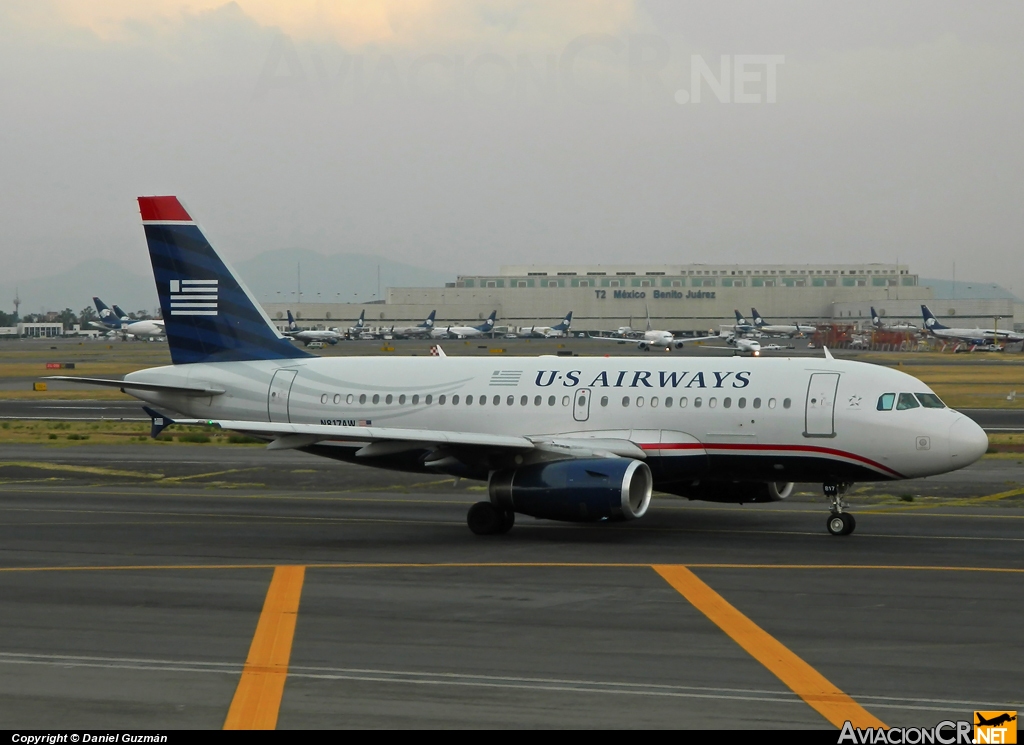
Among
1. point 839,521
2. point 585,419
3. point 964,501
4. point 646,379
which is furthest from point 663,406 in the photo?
point 964,501

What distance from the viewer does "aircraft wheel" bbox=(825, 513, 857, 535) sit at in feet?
90.5

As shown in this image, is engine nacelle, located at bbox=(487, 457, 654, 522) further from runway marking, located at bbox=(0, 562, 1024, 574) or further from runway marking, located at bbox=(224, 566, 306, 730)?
runway marking, located at bbox=(224, 566, 306, 730)

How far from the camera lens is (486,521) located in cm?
2834

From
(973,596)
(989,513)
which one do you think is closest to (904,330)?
(989,513)

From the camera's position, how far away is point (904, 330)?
601 feet

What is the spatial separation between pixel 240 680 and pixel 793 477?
53.6 feet

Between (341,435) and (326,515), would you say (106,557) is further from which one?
(326,515)

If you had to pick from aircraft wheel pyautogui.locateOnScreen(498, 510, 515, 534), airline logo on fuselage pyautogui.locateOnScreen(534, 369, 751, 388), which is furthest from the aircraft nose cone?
aircraft wheel pyautogui.locateOnScreen(498, 510, 515, 534)

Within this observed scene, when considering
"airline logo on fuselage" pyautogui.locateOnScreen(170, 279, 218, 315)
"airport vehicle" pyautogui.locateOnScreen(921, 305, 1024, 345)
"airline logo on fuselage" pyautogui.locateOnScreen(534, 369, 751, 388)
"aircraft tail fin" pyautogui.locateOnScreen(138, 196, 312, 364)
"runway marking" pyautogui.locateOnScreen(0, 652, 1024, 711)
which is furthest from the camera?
"airport vehicle" pyautogui.locateOnScreen(921, 305, 1024, 345)

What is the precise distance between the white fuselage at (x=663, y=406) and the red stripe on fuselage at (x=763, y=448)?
0.03 metres

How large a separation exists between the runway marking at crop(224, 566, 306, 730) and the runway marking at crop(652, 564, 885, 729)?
602cm

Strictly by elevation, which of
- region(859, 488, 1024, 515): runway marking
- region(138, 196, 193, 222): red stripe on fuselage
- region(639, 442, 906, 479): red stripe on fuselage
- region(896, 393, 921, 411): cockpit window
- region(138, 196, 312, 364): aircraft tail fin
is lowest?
region(859, 488, 1024, 515): runway marking

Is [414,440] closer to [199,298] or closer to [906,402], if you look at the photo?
[199,298]

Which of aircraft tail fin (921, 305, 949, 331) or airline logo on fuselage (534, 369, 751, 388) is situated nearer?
airline logo on fuselage (534, 369, 751, 388)
